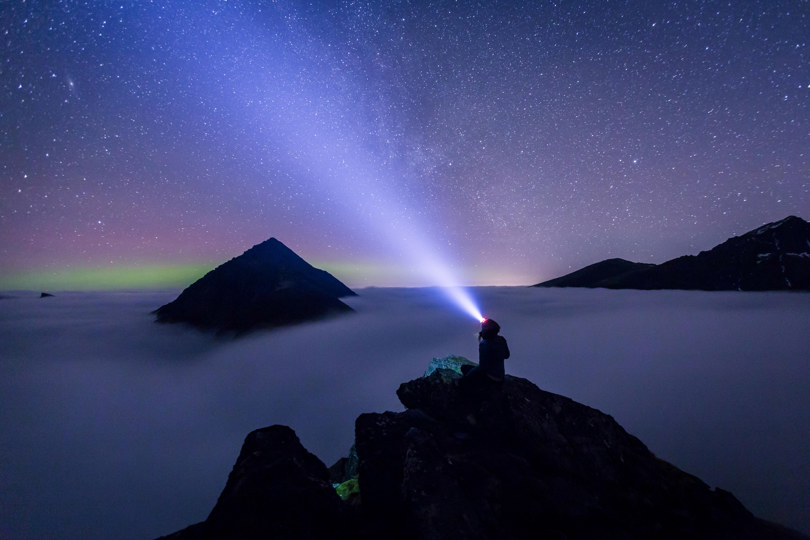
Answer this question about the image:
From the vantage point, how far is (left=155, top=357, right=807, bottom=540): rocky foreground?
5.48m

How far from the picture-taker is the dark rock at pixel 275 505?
5160 mm

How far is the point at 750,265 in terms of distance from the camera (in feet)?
484

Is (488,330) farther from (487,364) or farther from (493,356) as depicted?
(487,364)

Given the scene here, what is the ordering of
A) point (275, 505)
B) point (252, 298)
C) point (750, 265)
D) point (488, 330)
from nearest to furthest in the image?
point (275, 505) < point (488, 330) < point (252, 298) < point (750, 265)

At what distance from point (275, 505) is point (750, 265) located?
226 metres

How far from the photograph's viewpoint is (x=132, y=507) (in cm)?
1605

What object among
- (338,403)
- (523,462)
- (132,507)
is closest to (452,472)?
(523,462)

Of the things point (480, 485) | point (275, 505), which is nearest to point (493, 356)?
point (480, 485)

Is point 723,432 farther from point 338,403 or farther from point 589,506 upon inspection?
point 338,403

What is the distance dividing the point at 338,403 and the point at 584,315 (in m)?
63.6

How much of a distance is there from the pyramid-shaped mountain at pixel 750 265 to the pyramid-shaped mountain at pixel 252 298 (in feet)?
641

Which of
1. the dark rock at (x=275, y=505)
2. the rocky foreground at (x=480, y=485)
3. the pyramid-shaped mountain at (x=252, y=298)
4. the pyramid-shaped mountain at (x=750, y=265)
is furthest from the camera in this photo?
the pyramid-shaped mountain at (x=750, y=265)

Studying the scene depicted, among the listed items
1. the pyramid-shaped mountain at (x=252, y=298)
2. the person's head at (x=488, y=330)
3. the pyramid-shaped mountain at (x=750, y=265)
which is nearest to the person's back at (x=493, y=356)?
the person's head at (x=488, y=330)

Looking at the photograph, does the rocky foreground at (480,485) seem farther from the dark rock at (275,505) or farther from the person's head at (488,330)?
the person's head at (488,330)
